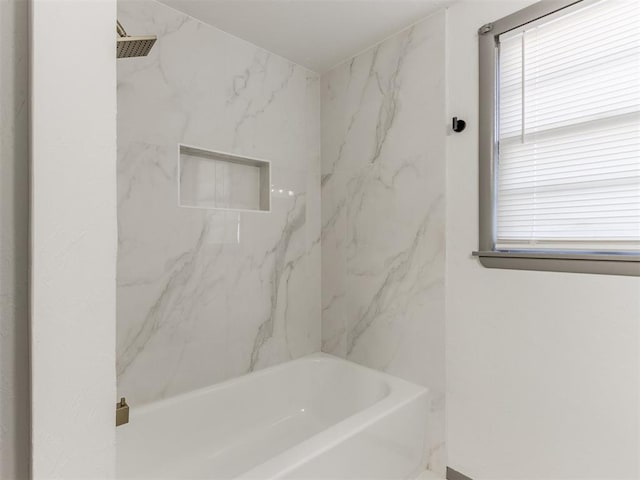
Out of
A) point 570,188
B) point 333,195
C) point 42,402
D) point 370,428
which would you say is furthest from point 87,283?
point 333,195

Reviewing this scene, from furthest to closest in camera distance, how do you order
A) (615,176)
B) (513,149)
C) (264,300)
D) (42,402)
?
(264,300) → (513,149) → (615,176) → (42,402)

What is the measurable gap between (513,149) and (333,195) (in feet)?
3.67

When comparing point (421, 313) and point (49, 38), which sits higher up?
point (49, 38)

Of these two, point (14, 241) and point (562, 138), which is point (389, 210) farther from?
point (14, 241)

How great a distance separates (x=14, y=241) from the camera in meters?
0.37

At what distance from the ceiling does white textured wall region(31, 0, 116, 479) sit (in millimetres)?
1678

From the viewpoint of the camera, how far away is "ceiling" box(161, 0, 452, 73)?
1.82m

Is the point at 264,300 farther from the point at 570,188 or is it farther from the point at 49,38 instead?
the point at 49,38

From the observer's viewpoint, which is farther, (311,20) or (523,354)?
(311,20)

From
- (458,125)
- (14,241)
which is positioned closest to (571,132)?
(458,125)

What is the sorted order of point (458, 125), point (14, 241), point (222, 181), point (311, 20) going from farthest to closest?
point (222, 181) < point (311, 20) < point (458, 125) < point (14, 241)

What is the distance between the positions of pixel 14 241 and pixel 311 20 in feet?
6.48

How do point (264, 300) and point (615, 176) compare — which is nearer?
point (615, 176)

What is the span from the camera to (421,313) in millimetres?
1978
